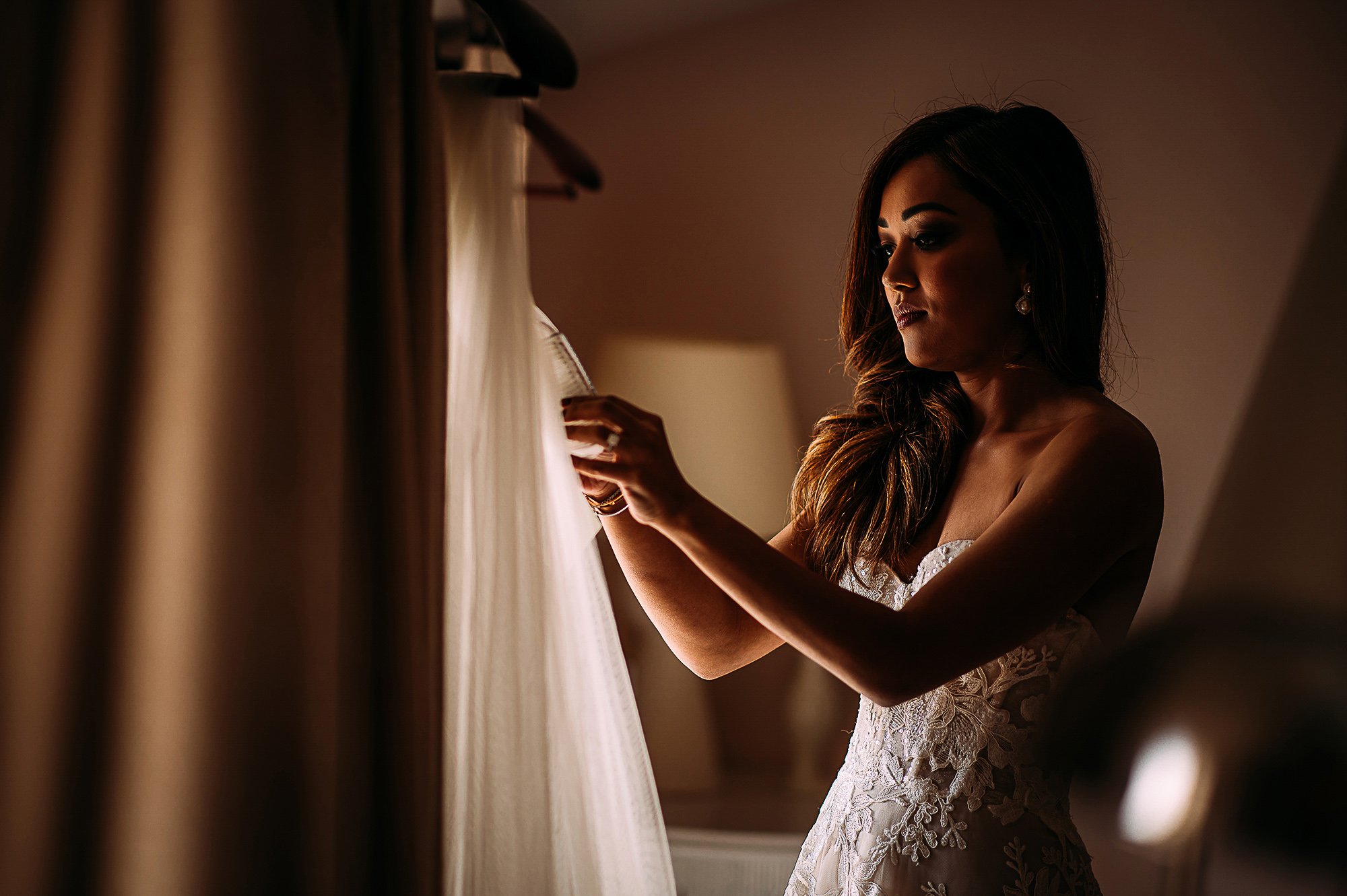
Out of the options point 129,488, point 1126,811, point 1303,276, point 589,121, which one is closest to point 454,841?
point 129,488

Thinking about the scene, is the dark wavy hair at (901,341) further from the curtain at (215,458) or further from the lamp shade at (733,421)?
the lamp shade at (733,421)

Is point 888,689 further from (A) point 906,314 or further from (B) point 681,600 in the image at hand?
(A) point 906,314

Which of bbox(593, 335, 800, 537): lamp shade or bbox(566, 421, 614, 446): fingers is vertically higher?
bbox(593, 335, 800, 537): lamp shade

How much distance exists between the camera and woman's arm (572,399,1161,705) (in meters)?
0.69

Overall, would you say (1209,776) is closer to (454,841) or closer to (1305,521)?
(1305,521)

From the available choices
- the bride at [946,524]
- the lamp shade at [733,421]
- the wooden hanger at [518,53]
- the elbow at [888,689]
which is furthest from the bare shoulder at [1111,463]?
the lamp shade at [733,421]

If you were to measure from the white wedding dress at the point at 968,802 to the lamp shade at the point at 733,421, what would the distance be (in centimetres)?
115

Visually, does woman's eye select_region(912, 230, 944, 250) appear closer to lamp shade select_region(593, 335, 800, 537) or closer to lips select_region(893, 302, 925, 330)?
lips select_region(893, 302, 925, 330)

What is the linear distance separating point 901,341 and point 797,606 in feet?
1.61

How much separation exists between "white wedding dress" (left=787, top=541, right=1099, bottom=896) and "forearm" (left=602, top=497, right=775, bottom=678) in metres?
0.20

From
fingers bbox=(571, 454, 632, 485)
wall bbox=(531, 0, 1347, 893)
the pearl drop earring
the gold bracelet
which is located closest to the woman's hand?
fingers bbox=(571, 454, 632, 485)

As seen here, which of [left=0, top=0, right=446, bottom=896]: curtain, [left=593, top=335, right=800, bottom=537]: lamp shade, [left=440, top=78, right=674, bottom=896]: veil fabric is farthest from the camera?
[left=593, top=335, right=800, bottom=537]: lamp shade

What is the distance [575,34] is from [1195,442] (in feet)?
5.08

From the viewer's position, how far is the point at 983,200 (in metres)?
0.92
